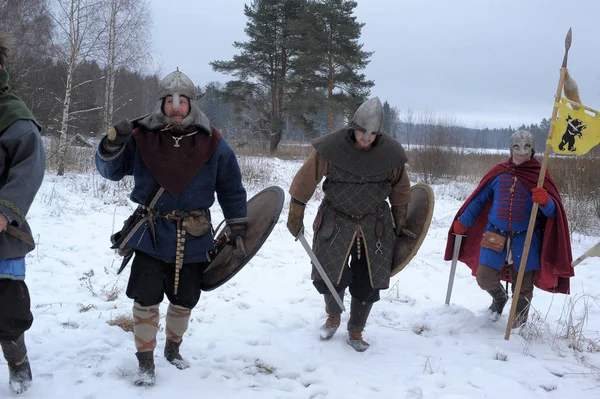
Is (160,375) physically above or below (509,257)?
below

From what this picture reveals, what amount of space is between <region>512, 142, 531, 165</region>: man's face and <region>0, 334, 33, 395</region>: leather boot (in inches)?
135

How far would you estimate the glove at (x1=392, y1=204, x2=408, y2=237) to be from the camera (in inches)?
125

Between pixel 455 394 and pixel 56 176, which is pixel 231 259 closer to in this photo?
pixel 455 394

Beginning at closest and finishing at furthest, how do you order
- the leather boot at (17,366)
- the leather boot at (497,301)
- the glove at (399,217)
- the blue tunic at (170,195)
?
the leather boot at (17,366) < the blue tunic at (170,195) < the glove at (399,217) < the leather boot at (497,301)

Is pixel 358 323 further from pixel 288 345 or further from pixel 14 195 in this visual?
pixel 14 195

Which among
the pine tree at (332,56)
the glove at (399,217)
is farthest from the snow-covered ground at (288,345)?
the pine tree at (332,56)

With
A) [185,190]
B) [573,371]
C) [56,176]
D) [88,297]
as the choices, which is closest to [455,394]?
[573,371]

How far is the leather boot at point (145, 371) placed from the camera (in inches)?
92.0

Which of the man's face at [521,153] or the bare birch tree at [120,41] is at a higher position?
the bare birch tree at [120,41]

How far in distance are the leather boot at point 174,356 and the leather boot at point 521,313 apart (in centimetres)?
249

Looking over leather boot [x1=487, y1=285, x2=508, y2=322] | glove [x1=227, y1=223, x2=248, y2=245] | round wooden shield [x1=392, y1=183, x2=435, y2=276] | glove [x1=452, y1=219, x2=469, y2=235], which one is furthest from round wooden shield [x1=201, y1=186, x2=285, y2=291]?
leather boot [x1=487, y1=285, x2=508, y2=322]

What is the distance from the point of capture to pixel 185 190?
2365mm

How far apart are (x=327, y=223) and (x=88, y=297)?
6.89 feet

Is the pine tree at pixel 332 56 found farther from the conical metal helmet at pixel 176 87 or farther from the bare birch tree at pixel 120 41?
the conical metal helmet at pixel 176 87
